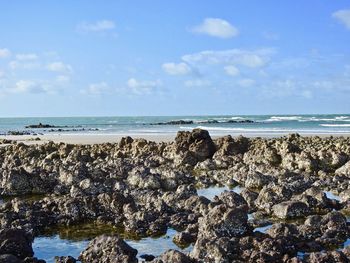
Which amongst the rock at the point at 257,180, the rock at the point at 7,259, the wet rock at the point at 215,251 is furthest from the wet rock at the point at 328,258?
the rock at the point at 257,180

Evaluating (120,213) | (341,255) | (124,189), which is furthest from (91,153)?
(341,255)

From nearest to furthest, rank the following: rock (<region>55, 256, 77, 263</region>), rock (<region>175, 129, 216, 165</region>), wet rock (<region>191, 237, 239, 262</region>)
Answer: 1. wet rock (<region>191, 237, 239, 262</region>)
2. rock (<region>55, 256, 77, 263</region>)
3. rock (<region>175, 129, 216, 165</region>)

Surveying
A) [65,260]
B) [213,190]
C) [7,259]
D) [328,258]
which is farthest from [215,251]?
[213,190]

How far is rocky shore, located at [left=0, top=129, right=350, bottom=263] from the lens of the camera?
29.0 ft

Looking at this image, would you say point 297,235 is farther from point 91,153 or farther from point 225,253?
point 91,153

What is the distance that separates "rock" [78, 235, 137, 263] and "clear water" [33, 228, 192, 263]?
2.31 ft

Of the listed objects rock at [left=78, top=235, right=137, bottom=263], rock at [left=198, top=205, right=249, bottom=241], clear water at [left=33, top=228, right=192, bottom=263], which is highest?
rock at [left=198, top=205, right=249, bottom=241]

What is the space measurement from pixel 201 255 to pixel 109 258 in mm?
1514

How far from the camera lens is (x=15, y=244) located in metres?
9.02

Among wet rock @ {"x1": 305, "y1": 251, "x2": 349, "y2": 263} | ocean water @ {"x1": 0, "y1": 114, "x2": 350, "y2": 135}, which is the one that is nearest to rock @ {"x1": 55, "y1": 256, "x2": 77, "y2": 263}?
wet rock @ {"x1": 305, "y1": 251, "x2": 349, "y2": 263}

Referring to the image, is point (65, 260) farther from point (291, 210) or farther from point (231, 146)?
point (231, 146)

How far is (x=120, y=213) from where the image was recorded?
12.5 meters

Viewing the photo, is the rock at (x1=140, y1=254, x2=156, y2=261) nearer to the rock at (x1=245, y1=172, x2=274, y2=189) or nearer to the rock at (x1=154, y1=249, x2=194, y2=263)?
the rock at (x1=154, y1=249, x2=194, y2=263)

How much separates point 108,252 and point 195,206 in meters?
4.02
